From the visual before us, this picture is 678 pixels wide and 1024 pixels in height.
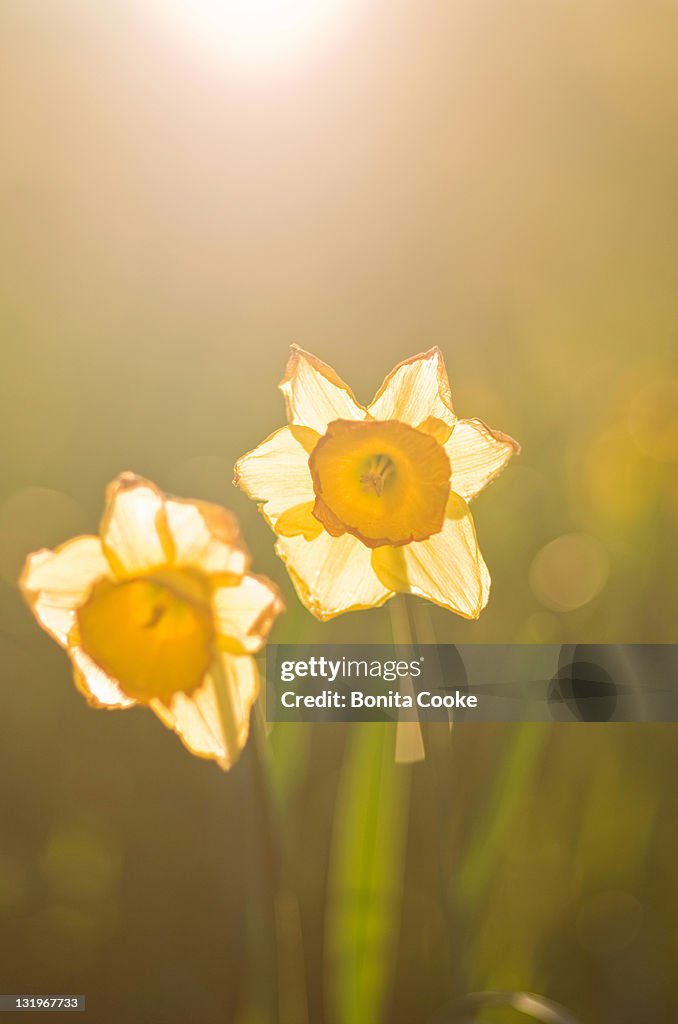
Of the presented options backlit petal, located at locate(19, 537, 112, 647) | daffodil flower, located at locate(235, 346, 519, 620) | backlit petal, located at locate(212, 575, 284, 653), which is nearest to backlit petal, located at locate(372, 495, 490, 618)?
daffodil flower, located at locate(235, 346, 519, 620)

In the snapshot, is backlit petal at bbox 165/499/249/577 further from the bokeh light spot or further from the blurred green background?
the bokeh light spot

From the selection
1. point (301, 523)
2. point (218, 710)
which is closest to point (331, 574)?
point (301, 523)

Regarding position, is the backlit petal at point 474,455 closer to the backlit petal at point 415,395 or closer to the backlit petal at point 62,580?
the backlit petal at point 415,395

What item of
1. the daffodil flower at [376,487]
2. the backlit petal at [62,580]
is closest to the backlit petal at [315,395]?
the daffodil flower at [376,487]

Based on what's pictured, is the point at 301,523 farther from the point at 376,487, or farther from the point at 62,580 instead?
the point at 62,580

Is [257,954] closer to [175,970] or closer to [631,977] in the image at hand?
[175,970]

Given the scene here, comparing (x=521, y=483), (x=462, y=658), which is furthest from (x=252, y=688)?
(x=521, y=483)
